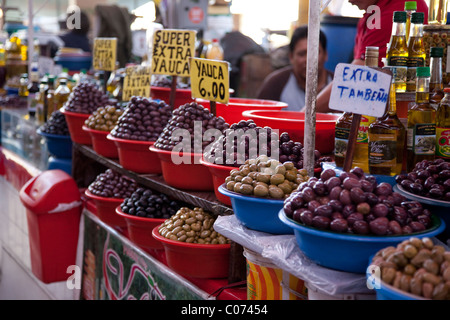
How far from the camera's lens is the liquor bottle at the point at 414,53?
164 centimetres

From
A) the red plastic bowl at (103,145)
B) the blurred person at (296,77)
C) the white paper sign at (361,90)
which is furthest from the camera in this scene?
the blurred person at (296,77)

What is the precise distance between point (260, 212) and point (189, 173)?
1.98ft

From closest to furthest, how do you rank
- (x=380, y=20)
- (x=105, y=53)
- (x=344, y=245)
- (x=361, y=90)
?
(x=344, y=245), (x=361, y=90), (x=380, y=20), (x=105, y=53)

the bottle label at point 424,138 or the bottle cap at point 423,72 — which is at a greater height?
the bottle cap at point 423,72

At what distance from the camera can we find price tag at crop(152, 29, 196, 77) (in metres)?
2.57

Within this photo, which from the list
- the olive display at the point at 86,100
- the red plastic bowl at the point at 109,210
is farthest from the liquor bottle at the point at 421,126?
the olive display at the point at 86,100

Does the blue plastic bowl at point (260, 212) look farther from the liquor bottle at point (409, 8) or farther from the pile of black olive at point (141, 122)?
the pile of black olive at point (141, 122)

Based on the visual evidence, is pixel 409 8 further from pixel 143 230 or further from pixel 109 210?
pixel 109 210

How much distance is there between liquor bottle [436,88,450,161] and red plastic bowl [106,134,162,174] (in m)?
1.14

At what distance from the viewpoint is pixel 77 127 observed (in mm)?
3090

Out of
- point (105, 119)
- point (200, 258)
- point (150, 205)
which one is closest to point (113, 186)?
point (105, 119)

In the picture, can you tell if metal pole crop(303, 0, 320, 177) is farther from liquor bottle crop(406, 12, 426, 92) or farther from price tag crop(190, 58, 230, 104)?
price tag crop(190, 58, 230, 104)

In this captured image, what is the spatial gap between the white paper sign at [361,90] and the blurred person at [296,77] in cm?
277

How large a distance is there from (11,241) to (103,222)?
1.72m
